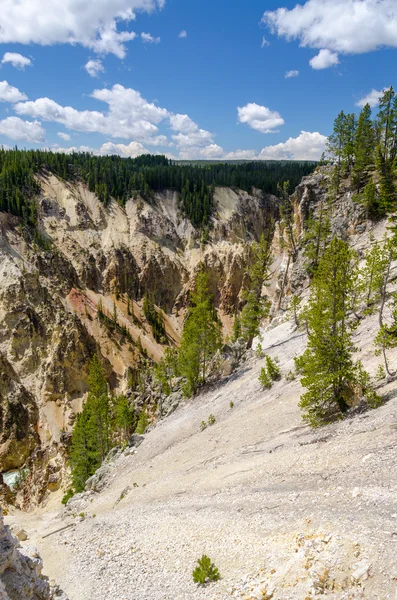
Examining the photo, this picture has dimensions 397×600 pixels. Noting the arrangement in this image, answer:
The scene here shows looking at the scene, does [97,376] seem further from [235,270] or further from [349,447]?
[235,270]

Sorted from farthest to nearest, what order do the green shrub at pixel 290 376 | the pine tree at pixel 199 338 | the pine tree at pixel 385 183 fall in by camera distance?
the pine tree at pixel 385 183, the pine tree at pixel 199 338, the green shrub at pixel 290 376

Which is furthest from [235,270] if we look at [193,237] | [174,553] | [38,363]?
[174,553]

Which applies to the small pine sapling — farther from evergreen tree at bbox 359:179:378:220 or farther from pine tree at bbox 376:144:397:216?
evergreen tree at bbox 359:179:378:220

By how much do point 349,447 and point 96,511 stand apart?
736 inches

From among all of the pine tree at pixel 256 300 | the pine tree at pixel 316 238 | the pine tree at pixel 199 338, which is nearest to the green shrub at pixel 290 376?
the pine tree at pixel 256 300

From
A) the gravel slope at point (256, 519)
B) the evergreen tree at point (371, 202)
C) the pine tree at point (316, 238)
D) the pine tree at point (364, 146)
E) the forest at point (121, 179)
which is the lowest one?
the gravel slope at point (256, 519)

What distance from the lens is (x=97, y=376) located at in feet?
191

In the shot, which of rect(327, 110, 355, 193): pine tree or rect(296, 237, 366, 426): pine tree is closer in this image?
rect(296, 237, 366, 426): pine tree

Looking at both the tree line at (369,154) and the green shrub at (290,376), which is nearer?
the green shrub at (290,376)

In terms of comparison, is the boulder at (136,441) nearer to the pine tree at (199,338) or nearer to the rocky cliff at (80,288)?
the pine tree at (199,338)

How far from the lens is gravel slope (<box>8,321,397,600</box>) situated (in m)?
8.87

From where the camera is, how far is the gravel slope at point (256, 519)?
8.87m

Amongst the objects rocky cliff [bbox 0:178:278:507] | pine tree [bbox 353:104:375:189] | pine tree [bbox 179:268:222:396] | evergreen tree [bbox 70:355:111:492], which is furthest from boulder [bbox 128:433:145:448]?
pine tree [bbox 353:104:375:189]

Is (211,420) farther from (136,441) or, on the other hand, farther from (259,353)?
(136,441)
